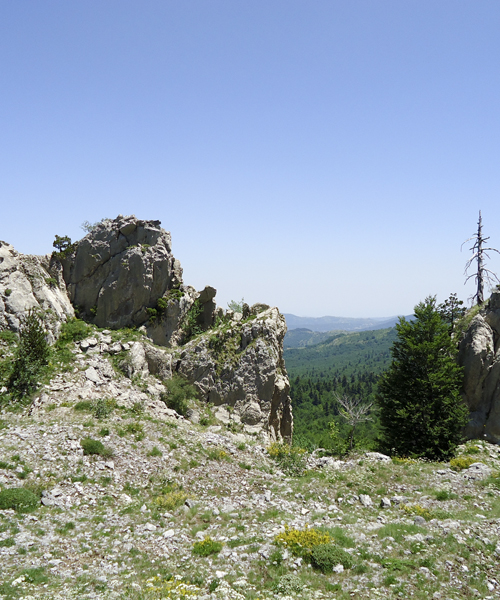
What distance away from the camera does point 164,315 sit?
41.6 metres

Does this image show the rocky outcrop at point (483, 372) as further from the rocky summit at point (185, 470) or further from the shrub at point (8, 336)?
the shrub at point (8, 336)

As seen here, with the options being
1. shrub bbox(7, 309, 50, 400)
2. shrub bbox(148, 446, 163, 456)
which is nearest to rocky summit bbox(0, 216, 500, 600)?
shrub bbox(148, 446, 163, 456)

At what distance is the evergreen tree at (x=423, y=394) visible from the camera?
1184 inches

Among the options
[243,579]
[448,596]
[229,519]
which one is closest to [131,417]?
[229,519]

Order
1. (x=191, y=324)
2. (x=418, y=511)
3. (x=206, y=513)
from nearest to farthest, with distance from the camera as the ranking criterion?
(x=206, y=513) → (x=418, y=511) → (x=191, y=324)

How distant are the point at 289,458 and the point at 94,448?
13746 mm

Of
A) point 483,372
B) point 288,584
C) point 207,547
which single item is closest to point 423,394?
point 483,372

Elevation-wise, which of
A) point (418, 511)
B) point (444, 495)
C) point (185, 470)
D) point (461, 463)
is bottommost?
point (461, 463)

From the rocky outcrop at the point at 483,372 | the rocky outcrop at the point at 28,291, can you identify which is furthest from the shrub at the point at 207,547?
the rocky outcrop at the point at 483,372

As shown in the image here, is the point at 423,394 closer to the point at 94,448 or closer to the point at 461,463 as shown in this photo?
the point at 461,463

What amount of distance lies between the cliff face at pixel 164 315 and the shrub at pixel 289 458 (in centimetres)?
711

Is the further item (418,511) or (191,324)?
(191,324)

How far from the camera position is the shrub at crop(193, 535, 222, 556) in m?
14.6

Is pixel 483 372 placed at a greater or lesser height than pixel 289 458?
greater
